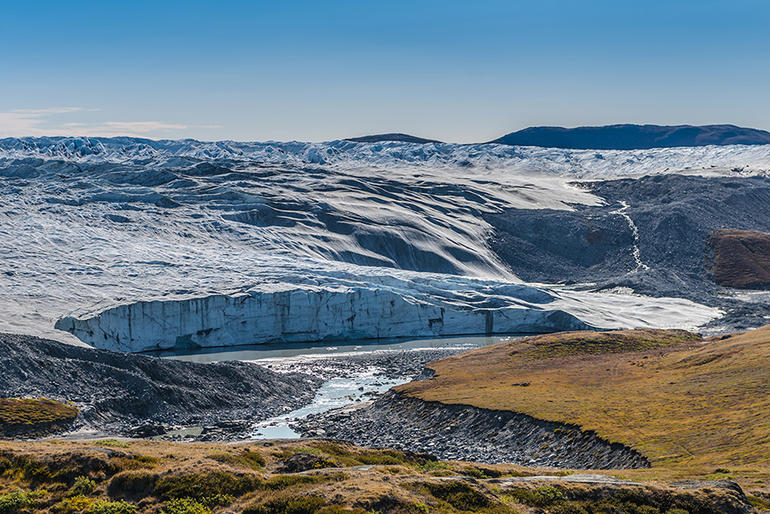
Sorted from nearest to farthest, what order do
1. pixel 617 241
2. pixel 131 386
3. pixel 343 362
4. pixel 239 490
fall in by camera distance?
pixel 239 490 → pixel 131 386 → pixel 343 362 → pixel 617 241

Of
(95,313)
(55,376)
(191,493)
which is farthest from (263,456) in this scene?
(95,313)

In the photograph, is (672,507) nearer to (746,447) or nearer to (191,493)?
(191,493)

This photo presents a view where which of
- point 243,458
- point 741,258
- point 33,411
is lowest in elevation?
point 741,258

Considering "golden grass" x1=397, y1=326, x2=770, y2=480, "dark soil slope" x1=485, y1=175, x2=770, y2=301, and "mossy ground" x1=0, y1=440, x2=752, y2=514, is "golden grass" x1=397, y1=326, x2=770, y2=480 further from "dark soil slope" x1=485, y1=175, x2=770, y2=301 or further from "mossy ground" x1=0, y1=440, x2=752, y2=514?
"dark soil slope" x1=485, y1=175, x2=770, y2=301

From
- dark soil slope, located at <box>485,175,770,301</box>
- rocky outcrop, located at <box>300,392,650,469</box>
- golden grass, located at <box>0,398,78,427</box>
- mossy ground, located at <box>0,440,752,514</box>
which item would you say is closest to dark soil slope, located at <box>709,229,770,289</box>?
dark soil slope, located at <box>485,175,770,301</box>

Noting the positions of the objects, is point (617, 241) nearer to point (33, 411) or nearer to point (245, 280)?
point (245, 280)

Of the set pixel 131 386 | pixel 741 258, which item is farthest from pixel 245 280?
pixel 741 258

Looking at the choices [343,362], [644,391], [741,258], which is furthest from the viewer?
[741,258]
